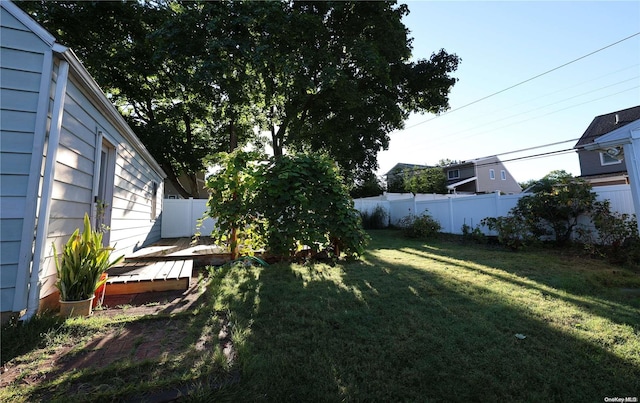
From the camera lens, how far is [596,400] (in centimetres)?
168

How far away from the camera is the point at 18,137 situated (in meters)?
2.47

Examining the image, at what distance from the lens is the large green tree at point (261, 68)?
9.72 m

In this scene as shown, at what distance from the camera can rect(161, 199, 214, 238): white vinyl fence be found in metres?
10.0

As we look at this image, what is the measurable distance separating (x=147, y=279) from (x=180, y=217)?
7.23 metres

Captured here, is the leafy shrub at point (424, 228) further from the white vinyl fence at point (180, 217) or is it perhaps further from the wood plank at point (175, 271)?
the wood plank at point (175, 271)

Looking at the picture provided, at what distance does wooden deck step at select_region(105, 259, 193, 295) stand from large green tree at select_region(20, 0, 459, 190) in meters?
6.40

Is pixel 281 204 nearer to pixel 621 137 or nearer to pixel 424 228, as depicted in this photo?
pixel 621 137

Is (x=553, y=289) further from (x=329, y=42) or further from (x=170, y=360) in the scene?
(x=329, y=42)

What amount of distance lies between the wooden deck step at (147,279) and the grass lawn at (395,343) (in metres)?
0.46

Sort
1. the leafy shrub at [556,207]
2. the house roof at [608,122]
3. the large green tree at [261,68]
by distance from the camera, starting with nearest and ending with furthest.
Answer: the leafy shrub at [556,207] < the large green tree at [261,68] < the house roof at [608,122]

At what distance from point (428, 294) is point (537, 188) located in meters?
6.50

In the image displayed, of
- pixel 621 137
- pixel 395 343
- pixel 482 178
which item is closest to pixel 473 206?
pixel 621 137

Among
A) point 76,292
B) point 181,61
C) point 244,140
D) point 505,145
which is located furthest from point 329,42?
point 76,292

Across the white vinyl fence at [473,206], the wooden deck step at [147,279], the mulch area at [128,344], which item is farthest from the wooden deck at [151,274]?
the white vinyl fence at [473,206]
